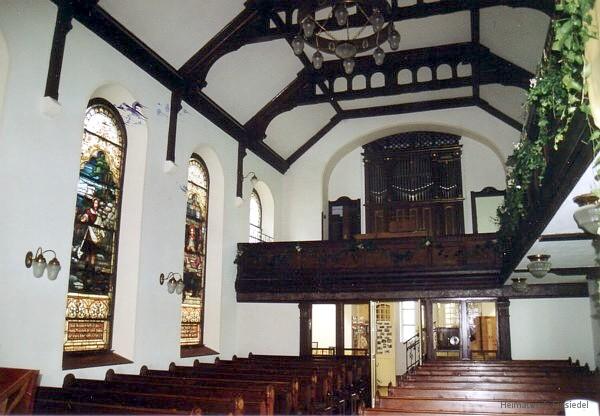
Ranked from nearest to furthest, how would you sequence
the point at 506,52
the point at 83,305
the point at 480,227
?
1. the point at 83,305
2. the point at 506,52
3. the point at 480,227

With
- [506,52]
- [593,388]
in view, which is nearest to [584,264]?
[593,388]

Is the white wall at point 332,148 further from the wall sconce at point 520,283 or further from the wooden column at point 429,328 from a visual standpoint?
the wall sconce at point 520,283

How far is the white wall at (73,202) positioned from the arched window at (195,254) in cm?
24

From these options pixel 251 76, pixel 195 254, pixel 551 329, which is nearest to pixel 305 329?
pixel 195 254

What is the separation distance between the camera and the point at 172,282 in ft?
32.2

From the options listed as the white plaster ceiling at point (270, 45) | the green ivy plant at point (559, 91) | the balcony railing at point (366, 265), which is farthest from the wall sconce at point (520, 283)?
the green ivy plant at point (559, 91)

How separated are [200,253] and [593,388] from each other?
25.6 ft

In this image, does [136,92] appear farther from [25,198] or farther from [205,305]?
[205,305]

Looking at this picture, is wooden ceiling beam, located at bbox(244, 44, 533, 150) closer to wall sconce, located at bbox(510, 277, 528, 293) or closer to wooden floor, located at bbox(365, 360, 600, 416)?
wall sconce, located at bbox(510, 277, 528, 293)

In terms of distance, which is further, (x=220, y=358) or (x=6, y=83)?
(x=220, y=358)

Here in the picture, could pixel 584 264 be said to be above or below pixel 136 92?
below

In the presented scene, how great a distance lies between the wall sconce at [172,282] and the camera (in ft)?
31.5

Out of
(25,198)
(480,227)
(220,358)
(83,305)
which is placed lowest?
(220,358)

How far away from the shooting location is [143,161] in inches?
368
